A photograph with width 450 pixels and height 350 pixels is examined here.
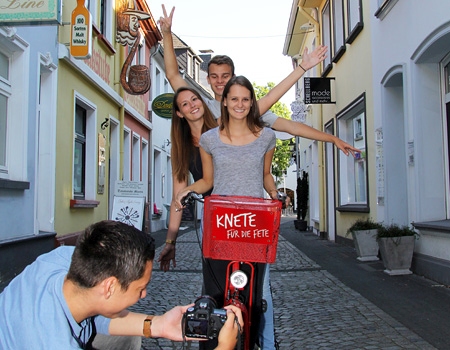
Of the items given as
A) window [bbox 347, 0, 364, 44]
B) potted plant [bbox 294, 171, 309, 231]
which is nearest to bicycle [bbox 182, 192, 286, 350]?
window [bbox 347, 0, 364, 44]

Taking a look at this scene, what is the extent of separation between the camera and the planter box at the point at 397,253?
7.15 metres

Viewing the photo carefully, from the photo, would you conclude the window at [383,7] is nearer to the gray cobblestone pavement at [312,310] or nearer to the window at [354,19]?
the window at [354,19]

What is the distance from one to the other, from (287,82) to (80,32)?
6.44 meters

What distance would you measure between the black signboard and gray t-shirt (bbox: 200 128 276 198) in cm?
1005

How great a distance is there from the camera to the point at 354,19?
11086 mm

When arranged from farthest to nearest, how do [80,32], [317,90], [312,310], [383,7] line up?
[317,90], [80,32], [383,7], [312,310]

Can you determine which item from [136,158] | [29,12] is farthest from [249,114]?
[136,158]

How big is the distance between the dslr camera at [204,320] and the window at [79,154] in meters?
9.25

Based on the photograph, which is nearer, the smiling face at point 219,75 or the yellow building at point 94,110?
the smiling face at point 219,75

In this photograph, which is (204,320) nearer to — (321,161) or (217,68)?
(217,68)

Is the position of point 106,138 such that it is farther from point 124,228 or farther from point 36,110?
point 124,228

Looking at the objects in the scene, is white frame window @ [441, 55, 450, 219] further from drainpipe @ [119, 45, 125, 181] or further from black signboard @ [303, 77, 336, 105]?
drainpipe @ [119, 45, 125, 181]

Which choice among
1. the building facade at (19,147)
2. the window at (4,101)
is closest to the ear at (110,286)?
the building facade at (19,147)

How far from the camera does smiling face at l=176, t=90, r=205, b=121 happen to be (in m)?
3.18
